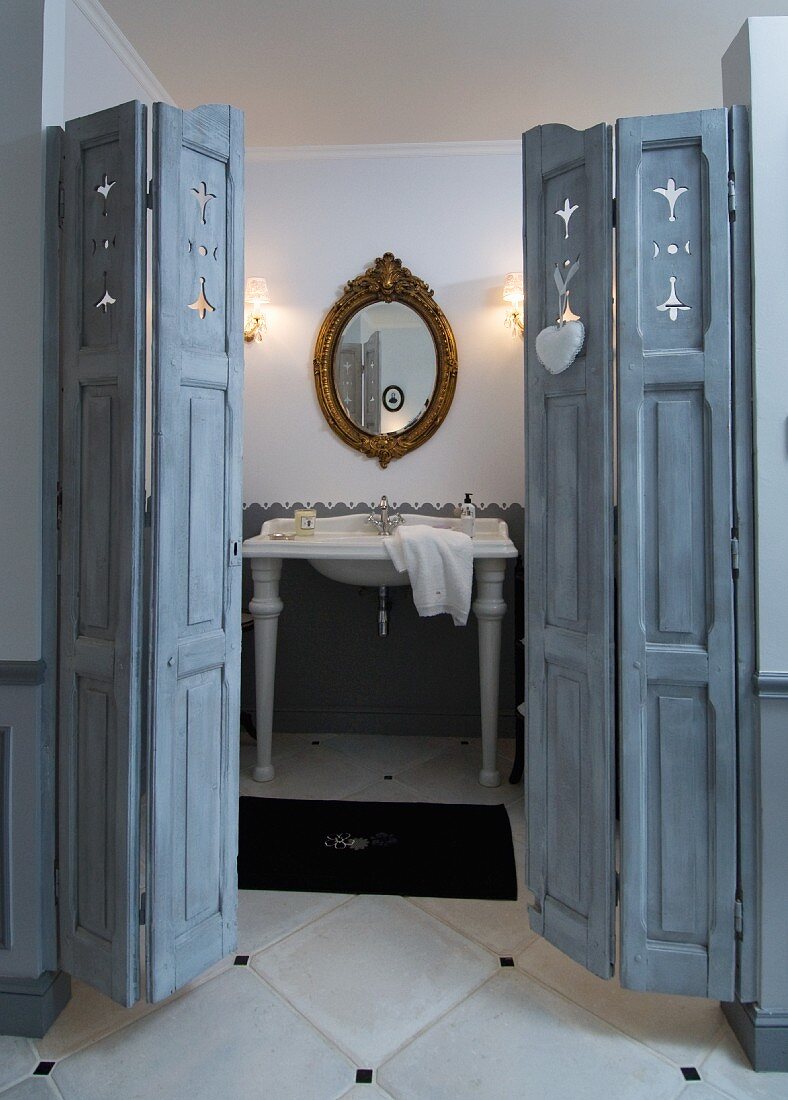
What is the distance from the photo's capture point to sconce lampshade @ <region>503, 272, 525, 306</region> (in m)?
3.37

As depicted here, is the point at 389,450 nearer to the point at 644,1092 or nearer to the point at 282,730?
the point at 282,730

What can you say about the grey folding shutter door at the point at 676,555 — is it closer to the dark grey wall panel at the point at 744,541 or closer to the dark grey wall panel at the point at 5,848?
the dark grey wall panel at the point at 744,541

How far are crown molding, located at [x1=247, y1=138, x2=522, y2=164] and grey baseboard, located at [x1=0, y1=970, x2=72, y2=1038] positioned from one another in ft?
10.9

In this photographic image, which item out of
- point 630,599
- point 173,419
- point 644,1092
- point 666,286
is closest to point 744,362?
point 666,286

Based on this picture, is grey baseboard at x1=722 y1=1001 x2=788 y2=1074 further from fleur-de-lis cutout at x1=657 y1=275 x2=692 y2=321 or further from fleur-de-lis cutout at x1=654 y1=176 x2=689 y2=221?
fleur-de-lis cutout at x1=654 y1=176 x2=689 y2=221

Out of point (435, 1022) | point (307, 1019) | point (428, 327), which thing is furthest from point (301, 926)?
point (428, 327)

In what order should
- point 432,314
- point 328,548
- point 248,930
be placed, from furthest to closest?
point 432,314, point 328,548, point 248,930

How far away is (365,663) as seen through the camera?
366cm

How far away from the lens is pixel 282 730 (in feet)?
12.2

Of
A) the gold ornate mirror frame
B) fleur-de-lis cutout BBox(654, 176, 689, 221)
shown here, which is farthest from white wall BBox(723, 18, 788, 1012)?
the gold ornate mirror frame

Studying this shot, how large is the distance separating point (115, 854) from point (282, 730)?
2072mm

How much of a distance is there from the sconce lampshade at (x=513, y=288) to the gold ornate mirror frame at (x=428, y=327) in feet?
1.01

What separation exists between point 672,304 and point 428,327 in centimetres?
201

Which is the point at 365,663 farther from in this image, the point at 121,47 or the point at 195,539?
the point at 121,47
